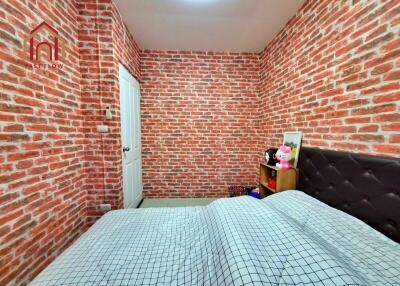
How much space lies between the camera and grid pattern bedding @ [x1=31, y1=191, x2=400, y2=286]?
797 millimetres

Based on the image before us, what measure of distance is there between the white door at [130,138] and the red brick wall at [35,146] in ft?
1.94

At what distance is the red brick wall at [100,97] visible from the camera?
85.0 inches

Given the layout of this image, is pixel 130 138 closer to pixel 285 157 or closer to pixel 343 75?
pixel 285 157

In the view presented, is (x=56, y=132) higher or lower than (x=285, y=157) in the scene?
higher

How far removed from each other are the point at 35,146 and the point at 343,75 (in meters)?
2.71

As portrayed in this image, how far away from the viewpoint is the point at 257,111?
361 centimetres

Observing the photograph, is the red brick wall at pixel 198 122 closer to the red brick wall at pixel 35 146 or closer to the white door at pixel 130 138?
the white door at pixel 130 138

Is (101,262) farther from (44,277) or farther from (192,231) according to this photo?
(192,231)

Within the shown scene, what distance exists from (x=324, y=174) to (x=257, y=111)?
2.09 metres

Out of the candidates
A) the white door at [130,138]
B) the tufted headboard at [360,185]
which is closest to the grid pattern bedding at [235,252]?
the tufted headboard at [360,185]

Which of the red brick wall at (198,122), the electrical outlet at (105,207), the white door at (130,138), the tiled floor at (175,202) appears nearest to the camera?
the electrical outlet at (105,207)

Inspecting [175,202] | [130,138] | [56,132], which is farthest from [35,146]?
[175,202]

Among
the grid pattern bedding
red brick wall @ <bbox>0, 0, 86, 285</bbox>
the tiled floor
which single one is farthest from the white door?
the grid pattern bedding

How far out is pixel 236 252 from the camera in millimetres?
898
